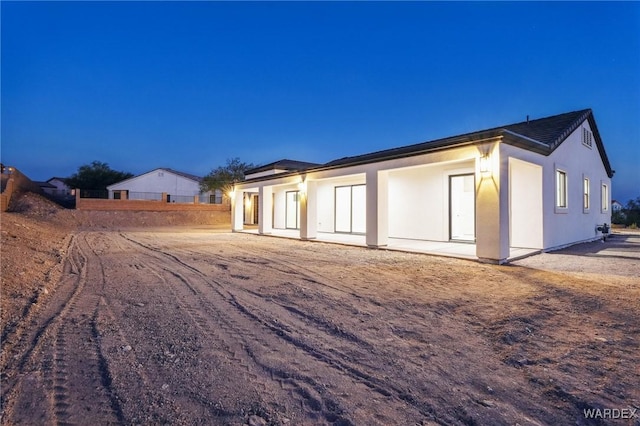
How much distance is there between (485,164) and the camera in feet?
23.1

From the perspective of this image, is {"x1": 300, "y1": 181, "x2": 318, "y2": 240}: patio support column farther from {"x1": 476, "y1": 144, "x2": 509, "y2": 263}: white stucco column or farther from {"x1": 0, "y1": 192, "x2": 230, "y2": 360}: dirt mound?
{"x1": 0, "y1": 192, "x2": 230, "y2": 360}: dirt mound

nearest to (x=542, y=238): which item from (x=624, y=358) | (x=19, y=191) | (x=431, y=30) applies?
(x=624, y=358)

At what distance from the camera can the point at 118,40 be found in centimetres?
3034

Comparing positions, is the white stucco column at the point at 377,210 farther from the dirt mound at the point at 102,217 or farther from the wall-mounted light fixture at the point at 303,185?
the dirt mound at the point at 102,217

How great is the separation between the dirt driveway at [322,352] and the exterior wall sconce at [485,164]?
277 cm

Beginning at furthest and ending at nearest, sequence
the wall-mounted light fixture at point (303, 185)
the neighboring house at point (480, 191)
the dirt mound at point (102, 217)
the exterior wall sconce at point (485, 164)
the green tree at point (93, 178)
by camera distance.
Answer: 1. the green tree at point (93, 178)
2. the dirt mound at point (102, 217)
3. the wall-mounted light fixture at point (303, 185)
4. the neighboring house at point (480, 191)
5. the exterior wall sconce at point (485, 164)

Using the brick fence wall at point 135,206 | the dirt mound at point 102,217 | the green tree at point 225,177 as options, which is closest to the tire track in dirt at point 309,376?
the dirt mound at point 102,217

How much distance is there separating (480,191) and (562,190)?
4885 millimetres

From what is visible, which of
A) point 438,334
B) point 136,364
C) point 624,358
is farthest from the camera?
point 438,334

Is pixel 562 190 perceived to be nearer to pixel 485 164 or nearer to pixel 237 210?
pixel 485 164

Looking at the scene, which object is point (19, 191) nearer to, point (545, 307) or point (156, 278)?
point (156, 278)

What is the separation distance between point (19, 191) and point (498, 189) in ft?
82.8

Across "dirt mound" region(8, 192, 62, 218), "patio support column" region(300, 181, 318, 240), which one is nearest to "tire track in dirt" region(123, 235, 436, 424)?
"patio support column" region(300, 181, 318, 240)

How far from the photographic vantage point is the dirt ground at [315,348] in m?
1.89
